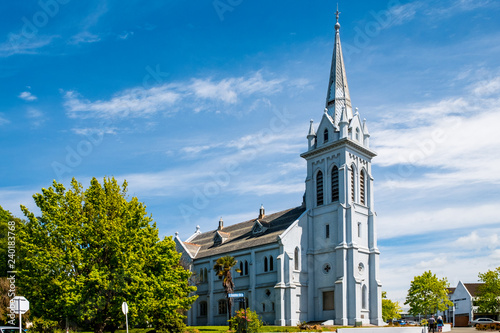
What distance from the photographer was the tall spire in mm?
61547

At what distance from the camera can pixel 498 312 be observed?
81.5m

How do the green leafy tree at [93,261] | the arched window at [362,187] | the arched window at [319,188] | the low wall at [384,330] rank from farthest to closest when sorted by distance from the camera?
1. the arched window at [319,188]
2. the arched window at [362,187]
3. the low wall at [384,330]
4. the green leafy tree at [93,261]

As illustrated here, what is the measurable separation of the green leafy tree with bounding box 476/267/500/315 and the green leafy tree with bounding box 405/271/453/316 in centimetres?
685

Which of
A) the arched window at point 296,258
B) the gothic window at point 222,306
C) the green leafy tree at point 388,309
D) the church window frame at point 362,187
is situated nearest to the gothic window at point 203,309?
the gothic window at point 222,306

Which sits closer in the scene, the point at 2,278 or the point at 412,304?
the point at 2,278

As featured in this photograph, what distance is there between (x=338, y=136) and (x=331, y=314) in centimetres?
2036

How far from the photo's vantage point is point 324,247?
5622 centimetres

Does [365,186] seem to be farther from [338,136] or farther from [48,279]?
[48,279]

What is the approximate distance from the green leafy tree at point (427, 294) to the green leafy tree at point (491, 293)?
22.5 ft

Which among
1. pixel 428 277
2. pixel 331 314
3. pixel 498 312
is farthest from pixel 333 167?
pixel 498 312

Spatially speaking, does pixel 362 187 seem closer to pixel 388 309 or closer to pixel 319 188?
pixel 319 188

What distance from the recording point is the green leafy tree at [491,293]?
8094 centimetres

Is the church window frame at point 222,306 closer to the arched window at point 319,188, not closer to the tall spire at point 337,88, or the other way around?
the arched window at point 319,188

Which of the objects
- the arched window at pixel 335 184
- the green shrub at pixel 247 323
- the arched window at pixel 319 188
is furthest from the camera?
the arched window at pixel 319 188
